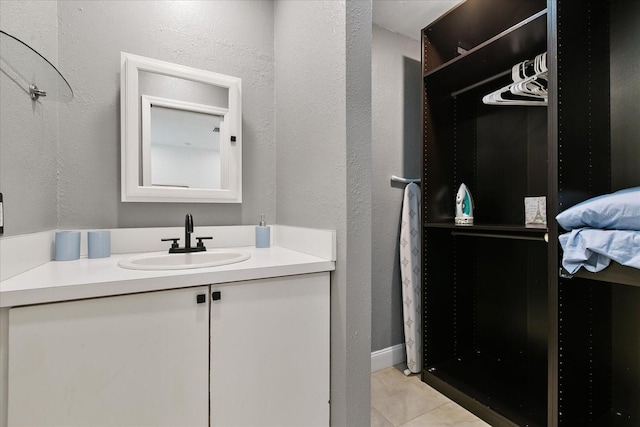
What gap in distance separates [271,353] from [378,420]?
844 mm

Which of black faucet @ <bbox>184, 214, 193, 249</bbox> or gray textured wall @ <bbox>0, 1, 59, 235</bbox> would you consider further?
black faucet @ <bbox>184, 214, 193, 249</bbox>

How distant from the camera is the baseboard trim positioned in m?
1.97

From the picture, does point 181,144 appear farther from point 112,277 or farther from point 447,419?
point 447,419

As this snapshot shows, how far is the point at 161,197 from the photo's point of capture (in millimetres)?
1422

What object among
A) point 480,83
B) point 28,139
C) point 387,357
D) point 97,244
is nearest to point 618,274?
point 480,83

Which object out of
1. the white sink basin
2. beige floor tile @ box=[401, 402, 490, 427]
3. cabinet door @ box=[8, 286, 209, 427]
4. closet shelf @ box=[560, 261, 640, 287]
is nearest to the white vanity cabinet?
cabinet door @ box=[8, 286, 209, 427]

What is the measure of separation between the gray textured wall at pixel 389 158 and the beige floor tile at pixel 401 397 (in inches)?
8.3

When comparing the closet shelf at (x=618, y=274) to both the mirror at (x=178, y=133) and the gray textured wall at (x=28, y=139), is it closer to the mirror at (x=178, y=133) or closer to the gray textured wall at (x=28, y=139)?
the mirror at (x=178, y=133)

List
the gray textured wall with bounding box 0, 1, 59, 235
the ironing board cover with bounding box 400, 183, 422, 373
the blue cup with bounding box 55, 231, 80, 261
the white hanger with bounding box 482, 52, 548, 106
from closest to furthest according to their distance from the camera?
1. the gray textured wall with bounding box 0, 1, 59, 235
2. the blue cup with bounding box 55, 231, 80, 261
3. the white hanger with bounding box 482, 52, 548, 106
4. the ironing board cover with bounding box 400, 183, 422, 373

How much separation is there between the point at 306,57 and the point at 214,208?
912 mm

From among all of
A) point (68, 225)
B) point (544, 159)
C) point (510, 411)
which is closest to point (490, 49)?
point (544, 159)

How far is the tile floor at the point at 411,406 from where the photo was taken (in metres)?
1.47

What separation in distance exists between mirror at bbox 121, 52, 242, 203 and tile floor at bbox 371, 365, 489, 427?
1409 mm

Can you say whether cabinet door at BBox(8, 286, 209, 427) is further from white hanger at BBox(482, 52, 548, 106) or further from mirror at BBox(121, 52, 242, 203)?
white hanger at BBox(482, 52, 548, 106)
